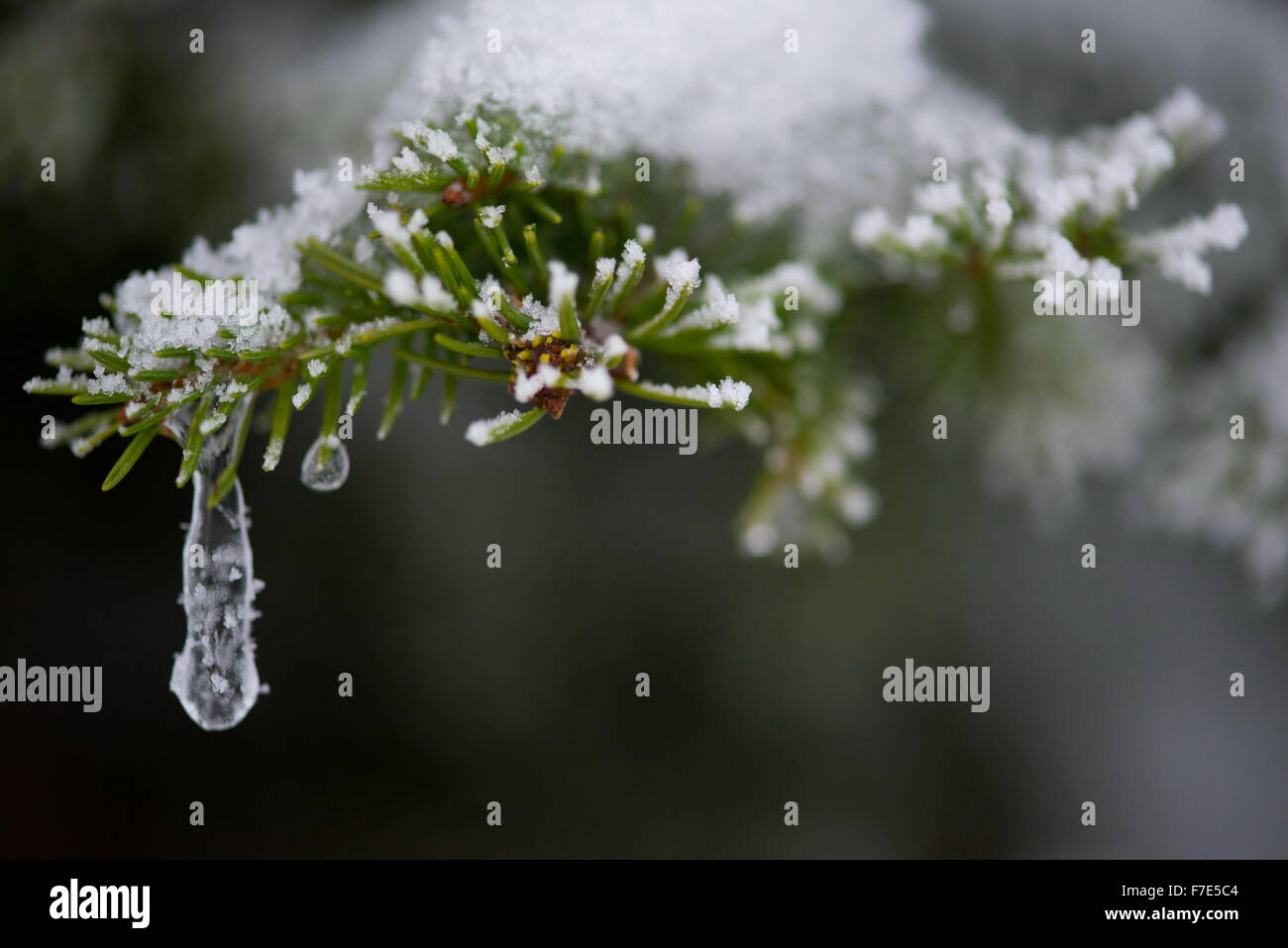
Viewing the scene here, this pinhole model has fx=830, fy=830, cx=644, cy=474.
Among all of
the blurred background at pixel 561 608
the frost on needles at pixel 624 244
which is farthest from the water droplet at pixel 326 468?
the blurred background at pixel 561 608

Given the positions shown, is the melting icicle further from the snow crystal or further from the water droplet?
the snow crystal

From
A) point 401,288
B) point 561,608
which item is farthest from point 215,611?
point 561,608

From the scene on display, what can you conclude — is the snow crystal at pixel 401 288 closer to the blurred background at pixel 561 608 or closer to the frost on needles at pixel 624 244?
the frost on needles at pixel 624 244

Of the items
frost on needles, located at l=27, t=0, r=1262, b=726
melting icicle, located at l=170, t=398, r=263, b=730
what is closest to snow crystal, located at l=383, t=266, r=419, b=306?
frost on needles, located at l=27, t=0, r=1262, b=726

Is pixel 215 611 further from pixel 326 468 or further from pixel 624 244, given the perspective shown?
pixel 624 244

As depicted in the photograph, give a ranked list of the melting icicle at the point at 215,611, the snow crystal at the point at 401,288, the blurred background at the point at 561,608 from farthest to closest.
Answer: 1. the blurred background at the point at 561,608
2. the melting icicle at the point at 215,611
3. the snow crystal at the point at 401,288

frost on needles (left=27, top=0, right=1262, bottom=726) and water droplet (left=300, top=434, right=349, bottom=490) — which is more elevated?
frost on needles (left=27, top=0, right=1262, bottom=726)
